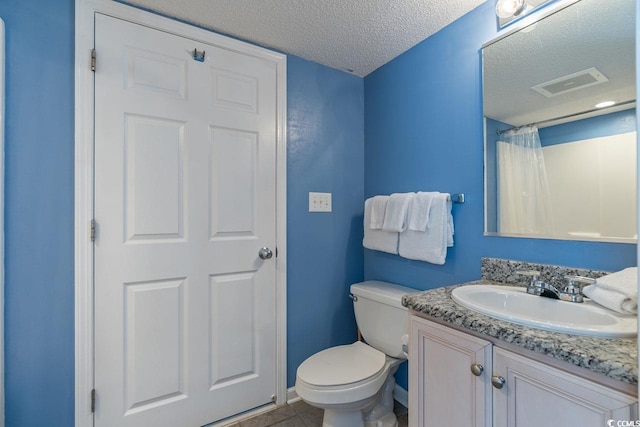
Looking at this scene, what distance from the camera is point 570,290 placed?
941mm

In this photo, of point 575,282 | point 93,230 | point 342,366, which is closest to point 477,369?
point 575,282

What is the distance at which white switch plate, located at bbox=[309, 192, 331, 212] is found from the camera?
72.3 inches

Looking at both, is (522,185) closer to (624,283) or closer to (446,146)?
(446,146)

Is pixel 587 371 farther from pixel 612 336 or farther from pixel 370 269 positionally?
pixel 370 269

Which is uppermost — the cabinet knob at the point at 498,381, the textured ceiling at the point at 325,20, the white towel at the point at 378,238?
the textured ceiling at the point at 325,20

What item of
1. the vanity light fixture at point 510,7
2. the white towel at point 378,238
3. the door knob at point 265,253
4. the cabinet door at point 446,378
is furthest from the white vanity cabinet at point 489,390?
the vanity light fixture at point 510,7

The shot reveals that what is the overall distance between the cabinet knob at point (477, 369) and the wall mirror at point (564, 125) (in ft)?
2.10

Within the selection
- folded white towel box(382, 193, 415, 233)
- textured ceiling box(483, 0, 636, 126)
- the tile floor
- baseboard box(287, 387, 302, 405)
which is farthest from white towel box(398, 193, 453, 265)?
baseboard box(287, 387, 302, 405)

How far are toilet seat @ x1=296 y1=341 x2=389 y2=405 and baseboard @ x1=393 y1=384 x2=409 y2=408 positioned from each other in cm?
43

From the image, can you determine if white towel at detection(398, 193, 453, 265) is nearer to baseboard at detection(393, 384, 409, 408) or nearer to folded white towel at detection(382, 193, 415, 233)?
folded white towel at detection(382, 193, 415, 233)

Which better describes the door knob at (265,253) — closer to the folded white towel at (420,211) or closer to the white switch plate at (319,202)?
the white switch plate at (319,202)

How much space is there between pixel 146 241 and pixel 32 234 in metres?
0.39

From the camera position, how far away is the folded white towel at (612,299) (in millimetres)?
775

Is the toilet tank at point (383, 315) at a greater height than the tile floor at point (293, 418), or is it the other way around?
the toilet tank at point (383, 315)
